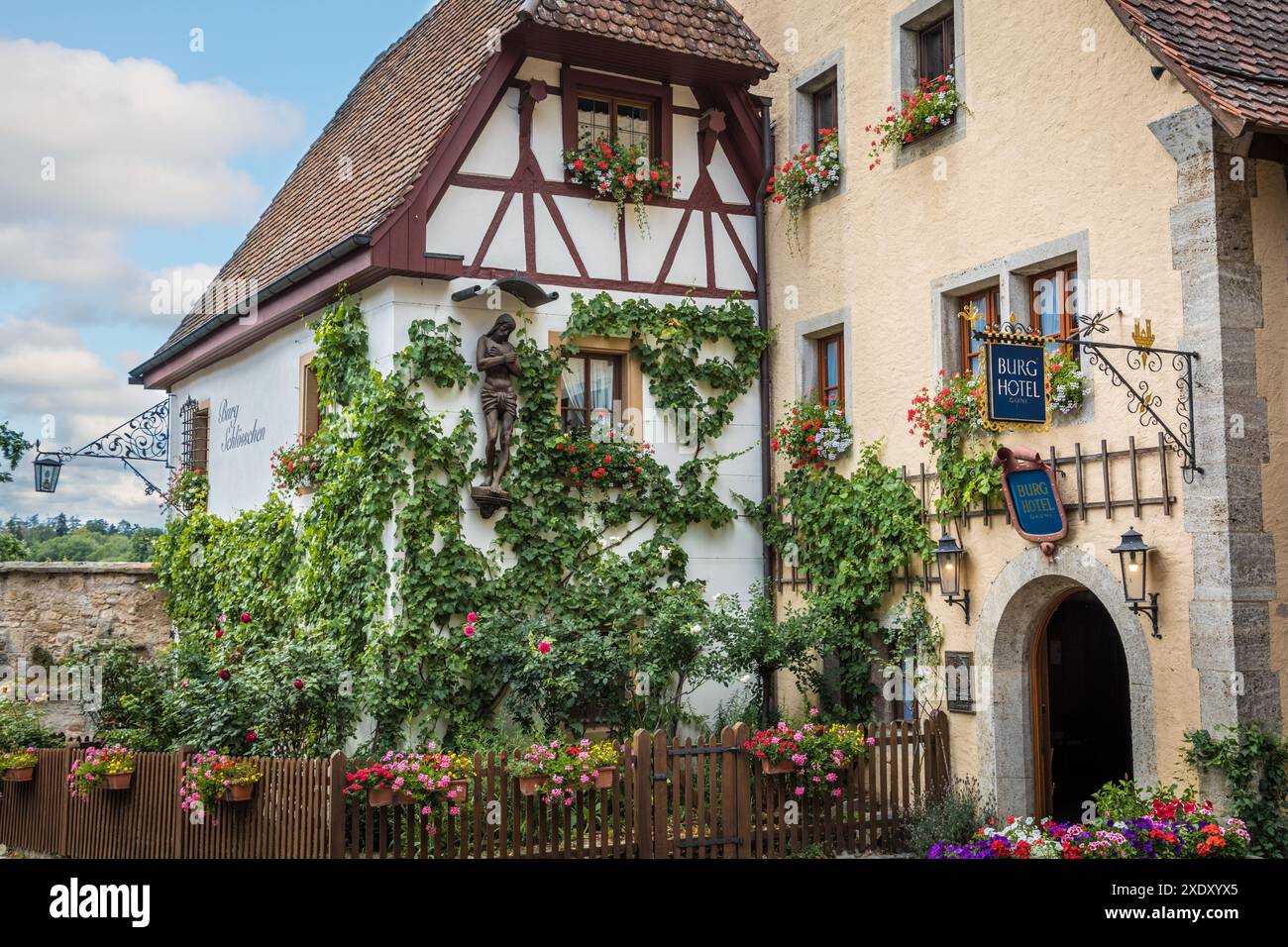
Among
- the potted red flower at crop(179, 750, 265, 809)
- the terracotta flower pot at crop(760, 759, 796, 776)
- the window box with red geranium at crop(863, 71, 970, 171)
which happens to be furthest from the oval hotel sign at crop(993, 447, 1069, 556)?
the potted red flower at crop(179, 750, 265, 809)

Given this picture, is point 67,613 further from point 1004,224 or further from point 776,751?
point 1004,224

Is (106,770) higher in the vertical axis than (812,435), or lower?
lower

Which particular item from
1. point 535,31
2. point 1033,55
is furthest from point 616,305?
point 1033,55

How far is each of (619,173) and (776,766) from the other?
5.33m

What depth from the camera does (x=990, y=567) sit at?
31.4 ft

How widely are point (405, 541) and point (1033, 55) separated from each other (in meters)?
5.93

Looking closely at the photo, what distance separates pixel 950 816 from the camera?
939 cm

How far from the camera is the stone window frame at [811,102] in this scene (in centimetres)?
1134

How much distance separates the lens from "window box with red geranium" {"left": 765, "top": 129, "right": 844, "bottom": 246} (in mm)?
11344

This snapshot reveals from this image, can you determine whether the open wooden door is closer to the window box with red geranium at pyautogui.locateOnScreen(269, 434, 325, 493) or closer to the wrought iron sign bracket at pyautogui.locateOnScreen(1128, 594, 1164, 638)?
the wrought iron sign bracket at pyautogui.locateOnScreen(1128, 594, 1164, 638)

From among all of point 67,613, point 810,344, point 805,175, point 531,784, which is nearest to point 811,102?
point 805,175

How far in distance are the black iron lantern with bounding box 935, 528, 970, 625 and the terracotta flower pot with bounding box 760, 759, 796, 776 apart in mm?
1806

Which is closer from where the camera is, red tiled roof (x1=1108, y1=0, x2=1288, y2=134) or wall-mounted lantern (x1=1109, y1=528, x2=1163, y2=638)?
red tiled roof (x1=1108, y1=0, x2=1288, y2=134)

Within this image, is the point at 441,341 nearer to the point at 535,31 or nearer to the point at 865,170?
the point at 535,31
